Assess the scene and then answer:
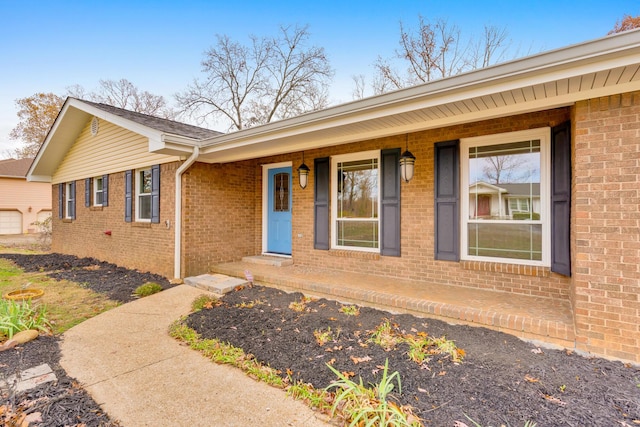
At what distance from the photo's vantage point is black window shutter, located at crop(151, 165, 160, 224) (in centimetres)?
688

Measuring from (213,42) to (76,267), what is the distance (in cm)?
1365

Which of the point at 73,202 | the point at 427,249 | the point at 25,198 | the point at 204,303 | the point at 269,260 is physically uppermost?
the point at 25,198

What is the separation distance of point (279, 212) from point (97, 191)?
611cm

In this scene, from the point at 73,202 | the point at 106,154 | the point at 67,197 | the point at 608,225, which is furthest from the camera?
the point at 67,197

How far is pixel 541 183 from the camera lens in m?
4.10

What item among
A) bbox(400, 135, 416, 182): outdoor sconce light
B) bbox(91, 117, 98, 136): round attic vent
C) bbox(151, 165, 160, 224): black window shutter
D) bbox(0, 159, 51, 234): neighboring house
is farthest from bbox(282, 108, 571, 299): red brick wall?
bbox(0, 159, 51, 234): neighboring house

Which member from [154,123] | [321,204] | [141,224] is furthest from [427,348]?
[154,123]

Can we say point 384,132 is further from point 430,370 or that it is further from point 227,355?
point 227,355

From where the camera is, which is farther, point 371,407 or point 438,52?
point 438,52

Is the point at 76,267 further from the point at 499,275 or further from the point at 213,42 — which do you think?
the point at 213,42

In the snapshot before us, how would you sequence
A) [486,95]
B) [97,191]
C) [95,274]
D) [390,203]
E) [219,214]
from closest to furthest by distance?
1. [486,95]
2. [390,203]
3. [219,214]
4. [95,274]
5. [97,191]

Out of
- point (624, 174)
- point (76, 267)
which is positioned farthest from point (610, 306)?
point (76, 267)

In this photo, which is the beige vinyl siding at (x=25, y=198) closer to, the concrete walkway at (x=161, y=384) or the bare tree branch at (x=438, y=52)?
the concrete walkway at (x=161, y=384)

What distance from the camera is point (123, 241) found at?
803cm
